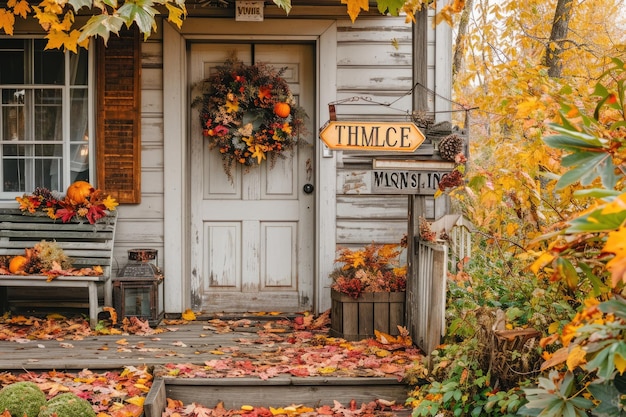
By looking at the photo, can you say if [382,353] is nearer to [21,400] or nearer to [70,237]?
[21,400]

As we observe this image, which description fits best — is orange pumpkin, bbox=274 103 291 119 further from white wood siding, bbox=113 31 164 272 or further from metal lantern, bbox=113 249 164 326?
metal lantern, bbox=113 249 164 326

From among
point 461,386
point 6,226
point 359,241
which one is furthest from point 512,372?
point 6,226

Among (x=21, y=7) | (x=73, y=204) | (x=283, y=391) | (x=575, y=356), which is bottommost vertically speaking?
(x=283, y=391)

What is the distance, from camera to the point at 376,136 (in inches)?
191

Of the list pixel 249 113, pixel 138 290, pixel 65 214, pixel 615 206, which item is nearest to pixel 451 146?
pixel 249 113

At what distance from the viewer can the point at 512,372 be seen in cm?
354

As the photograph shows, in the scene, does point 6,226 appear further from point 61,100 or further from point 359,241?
point 359,241

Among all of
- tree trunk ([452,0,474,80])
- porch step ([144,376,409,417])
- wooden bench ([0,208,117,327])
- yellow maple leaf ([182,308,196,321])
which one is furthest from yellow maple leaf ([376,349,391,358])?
tree trunk ([452,0,474,80])

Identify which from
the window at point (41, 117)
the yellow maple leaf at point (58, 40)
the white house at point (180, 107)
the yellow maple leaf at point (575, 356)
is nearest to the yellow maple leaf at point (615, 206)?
the yellow maple leaf at point (575, 356)

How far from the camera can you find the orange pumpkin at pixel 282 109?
230 inches

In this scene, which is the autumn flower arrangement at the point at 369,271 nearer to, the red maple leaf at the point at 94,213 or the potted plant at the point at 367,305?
the potted plant at the point at 367,305

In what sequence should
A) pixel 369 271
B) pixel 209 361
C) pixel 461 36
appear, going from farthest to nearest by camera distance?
1. pixel 461 36
2. pixel 369 271
3. pixel 209 361

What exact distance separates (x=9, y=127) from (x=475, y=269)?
423cm

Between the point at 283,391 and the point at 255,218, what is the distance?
223 centimetres
